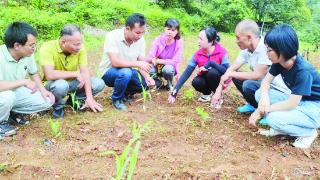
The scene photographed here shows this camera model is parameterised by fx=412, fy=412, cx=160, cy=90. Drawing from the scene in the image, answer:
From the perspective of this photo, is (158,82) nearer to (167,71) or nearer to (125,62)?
(167,71)

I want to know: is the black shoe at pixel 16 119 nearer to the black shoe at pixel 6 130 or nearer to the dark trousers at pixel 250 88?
the black shoe at pixel 6 130

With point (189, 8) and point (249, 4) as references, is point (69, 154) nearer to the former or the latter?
point (189, 8)

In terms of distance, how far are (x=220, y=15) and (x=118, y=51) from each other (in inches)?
407

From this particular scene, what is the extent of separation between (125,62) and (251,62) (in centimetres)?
136

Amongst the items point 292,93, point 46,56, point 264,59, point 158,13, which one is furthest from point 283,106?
point 158,13

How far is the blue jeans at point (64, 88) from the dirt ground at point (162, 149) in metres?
0.19

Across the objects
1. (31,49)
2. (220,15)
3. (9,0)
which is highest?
(31,49)

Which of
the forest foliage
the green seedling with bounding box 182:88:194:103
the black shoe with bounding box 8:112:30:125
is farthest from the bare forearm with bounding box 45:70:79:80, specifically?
the forest foliage

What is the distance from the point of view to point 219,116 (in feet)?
14.9

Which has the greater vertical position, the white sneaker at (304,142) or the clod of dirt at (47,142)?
the white sneaker at (304,142)

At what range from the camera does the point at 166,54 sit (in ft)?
17.0

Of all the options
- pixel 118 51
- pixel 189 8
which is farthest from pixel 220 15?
pixel 118 51

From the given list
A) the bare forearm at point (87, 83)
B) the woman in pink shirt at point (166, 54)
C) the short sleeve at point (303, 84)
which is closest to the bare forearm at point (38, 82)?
the bare forearm at point (87, 83)

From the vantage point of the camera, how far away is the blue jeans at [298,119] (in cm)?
360
